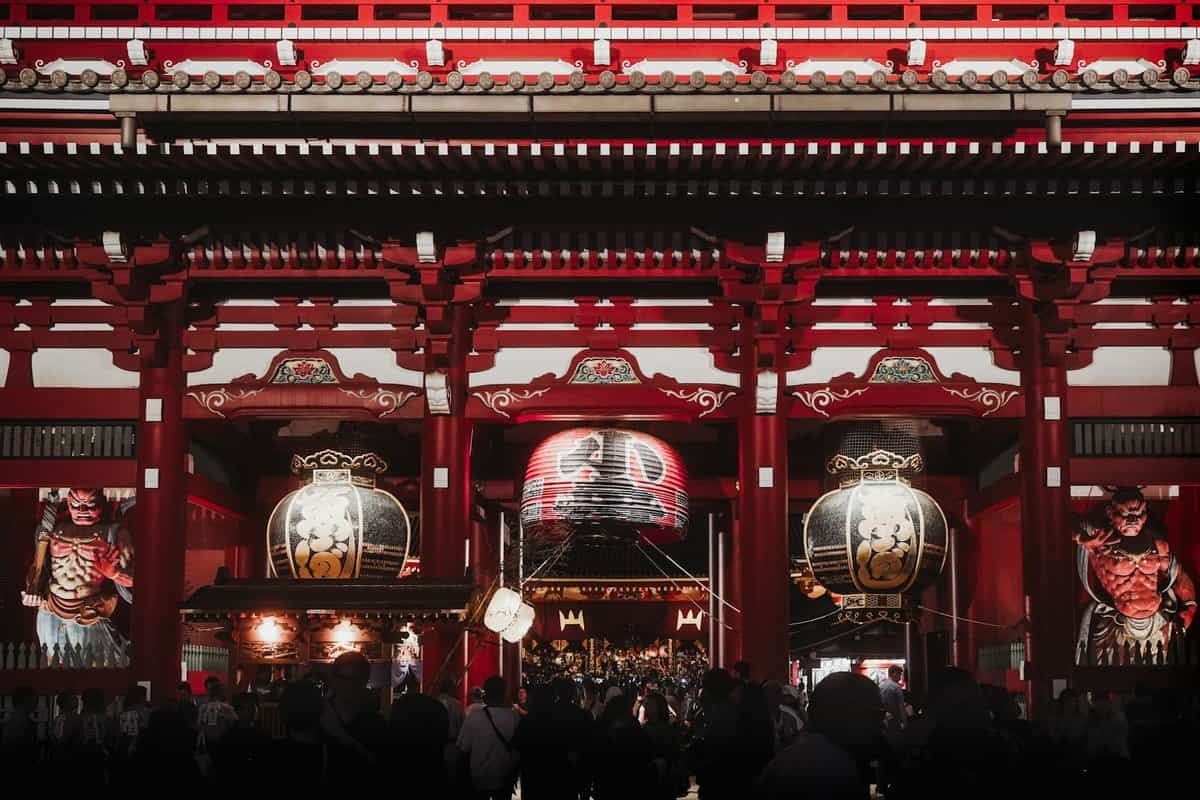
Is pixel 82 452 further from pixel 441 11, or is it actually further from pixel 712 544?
pixel 712 544

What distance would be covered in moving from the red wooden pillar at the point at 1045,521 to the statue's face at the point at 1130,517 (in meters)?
0.93

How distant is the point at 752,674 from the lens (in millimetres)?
15367

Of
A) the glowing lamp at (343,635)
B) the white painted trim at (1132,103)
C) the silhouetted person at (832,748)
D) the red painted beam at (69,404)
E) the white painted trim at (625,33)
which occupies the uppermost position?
the white painted trim at (625,33)

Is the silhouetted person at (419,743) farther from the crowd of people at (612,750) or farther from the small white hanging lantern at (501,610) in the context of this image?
the small white hanging lantern at (501,610)

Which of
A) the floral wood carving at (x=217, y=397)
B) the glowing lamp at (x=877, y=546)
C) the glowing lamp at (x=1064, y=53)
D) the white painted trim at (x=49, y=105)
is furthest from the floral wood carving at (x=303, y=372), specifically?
the glowing lamp at (x=1064, y=53)

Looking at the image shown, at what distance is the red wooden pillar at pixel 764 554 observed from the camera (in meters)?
15.5

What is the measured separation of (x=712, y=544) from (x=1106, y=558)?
672 cm

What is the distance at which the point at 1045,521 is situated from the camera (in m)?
15.6

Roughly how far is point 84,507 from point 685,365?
6.98 meters

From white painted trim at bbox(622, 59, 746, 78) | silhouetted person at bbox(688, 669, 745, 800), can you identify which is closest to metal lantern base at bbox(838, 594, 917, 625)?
white painted trim at bbox(622, 59, 746, 78)

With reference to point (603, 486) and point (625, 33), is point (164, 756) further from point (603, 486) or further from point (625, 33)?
point (625, 33)

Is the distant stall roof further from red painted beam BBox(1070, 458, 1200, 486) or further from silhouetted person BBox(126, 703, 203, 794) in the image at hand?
red painted beam BBox(1070, 458, 1200, 486)

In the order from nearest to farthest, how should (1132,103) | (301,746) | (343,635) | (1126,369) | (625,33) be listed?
(301,746) < (343,635) < (1126,369) < (1132,103) < (625,33)

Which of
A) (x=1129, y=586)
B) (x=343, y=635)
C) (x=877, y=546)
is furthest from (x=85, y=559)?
(x=1129, y=586)
